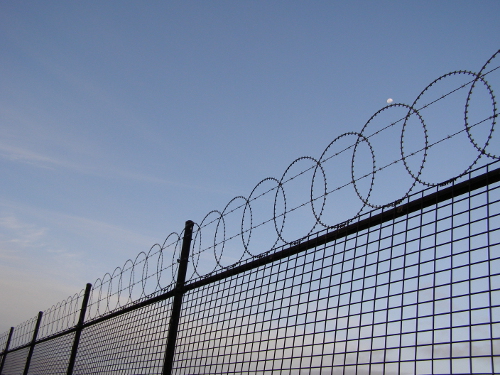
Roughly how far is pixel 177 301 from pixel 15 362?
915cm

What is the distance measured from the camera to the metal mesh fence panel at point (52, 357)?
7965mm

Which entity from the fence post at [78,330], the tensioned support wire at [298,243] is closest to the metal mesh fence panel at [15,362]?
the fence post at [78,330]

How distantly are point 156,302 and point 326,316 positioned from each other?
2993mm

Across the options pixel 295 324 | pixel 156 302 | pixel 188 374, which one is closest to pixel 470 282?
pixel 295 324

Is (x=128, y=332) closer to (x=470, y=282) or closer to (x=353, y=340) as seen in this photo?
(x=353, y=340)

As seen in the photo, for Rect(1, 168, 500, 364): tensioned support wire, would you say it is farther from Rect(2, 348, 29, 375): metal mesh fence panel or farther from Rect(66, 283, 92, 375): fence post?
Rect(2, 348, 29, 375): metal mesh fence panel

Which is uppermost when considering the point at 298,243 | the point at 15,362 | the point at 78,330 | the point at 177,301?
the point at 298,243

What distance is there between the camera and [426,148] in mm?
2879

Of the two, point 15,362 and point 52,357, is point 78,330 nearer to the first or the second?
point 52,357

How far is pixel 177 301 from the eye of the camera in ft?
16.6

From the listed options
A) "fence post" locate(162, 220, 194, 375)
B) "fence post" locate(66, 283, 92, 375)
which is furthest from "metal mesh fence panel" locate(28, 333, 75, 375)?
"fence post" locate(162, 220, 194, 375)

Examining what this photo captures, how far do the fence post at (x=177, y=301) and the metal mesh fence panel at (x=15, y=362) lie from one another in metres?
7.49

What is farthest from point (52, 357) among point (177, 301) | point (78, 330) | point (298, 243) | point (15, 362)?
point (298, 243)

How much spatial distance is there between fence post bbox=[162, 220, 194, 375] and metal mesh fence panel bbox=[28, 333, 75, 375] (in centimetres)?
382
